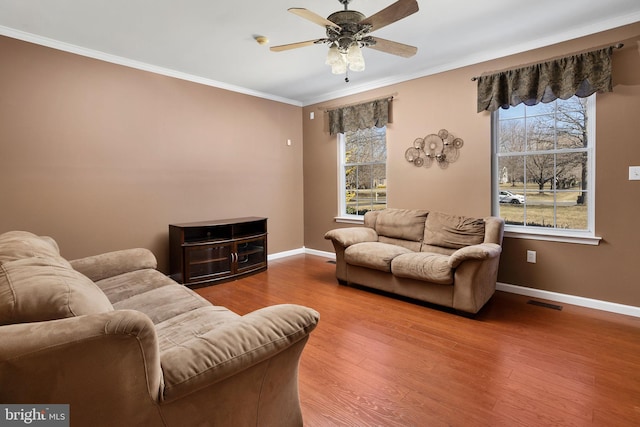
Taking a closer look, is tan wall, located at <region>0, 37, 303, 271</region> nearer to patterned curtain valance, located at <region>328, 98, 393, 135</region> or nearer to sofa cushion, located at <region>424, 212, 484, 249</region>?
patterned curtain valance, located at <region>328, 98, 393, 135</region>

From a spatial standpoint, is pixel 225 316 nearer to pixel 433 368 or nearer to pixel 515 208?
pixel 433 368

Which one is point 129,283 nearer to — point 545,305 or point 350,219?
point 350,219

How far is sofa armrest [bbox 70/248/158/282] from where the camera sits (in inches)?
98.7

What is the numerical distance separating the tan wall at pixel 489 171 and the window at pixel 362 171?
159 millimetres

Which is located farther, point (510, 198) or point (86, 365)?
point (510, 198)

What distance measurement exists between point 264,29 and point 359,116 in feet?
7.01

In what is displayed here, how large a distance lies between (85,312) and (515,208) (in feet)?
13.3

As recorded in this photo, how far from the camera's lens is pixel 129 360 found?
3.22 ft

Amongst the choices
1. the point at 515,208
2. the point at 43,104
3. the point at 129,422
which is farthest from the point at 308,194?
the point at 129,422

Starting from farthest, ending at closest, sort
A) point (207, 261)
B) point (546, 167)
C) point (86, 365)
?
point (207, 261), point (546, 167), point (86, 365)

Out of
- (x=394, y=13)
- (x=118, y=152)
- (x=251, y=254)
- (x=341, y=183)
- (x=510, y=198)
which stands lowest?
(x=251, y=254)

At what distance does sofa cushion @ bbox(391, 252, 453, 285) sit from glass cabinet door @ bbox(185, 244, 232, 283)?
2.20 metres

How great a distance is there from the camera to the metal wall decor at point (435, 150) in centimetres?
405

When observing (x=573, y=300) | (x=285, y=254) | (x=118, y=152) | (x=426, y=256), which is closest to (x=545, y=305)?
(x=573, y=300)
